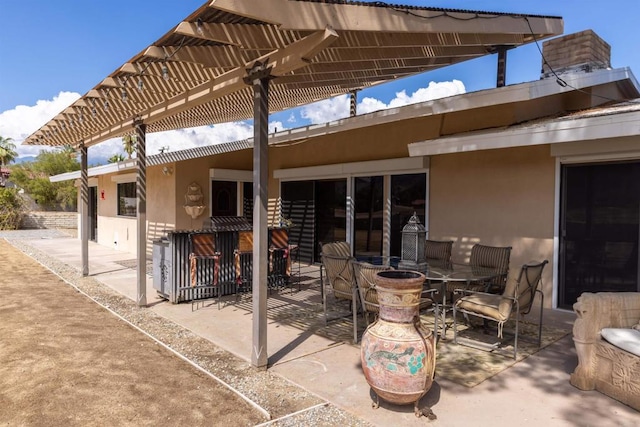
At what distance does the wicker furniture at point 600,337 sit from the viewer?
10.3 ft

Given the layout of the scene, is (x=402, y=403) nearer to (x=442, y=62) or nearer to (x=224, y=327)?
(x=224, y=327)

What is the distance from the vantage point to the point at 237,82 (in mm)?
4219

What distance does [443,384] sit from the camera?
11.1ft

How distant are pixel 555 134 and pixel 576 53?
3295mm

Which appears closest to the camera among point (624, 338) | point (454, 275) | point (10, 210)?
point (624, 338)

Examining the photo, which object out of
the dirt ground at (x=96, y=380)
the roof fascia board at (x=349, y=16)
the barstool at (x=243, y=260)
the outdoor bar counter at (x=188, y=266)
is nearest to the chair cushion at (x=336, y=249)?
the outdoor bar counter at (x=188, y=266)

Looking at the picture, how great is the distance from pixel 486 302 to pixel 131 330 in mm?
4225

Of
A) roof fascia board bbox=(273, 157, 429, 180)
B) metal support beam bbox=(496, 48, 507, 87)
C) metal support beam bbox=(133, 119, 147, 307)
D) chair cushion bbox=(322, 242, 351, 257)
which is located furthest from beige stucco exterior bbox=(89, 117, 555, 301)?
metal support beam bbox=(133, 119, 147, 307)

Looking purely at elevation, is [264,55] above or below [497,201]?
above

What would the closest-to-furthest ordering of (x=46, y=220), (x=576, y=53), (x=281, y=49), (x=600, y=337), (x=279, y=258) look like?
1. (x=600, y=337)
2. (x=281, y=49)
3. (x=576, y=53)
4. (x=279, y=258)
5. (x=46, y=220)

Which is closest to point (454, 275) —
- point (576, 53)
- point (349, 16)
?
point (349, 16)

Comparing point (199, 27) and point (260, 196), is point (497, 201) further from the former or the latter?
point (199, 27)

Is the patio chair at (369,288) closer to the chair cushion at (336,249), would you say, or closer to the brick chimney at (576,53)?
the chair cushion at (336,249)

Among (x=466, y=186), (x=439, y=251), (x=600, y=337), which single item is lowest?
(x=600, y=337)
